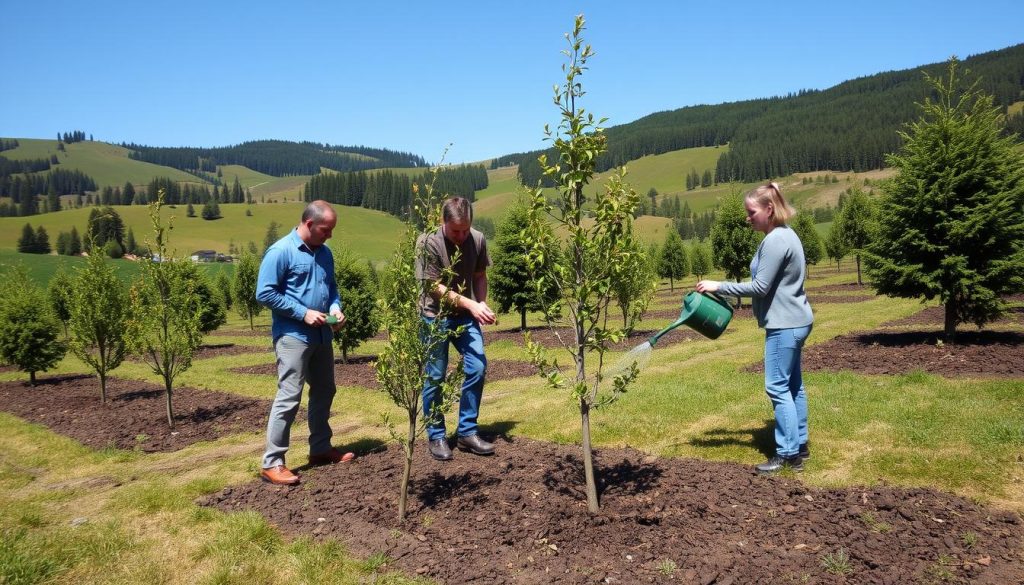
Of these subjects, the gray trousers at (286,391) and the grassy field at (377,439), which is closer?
the grassy field at (377,439)

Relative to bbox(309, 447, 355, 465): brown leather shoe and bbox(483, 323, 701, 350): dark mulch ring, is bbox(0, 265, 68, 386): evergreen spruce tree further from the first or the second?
bbox(309, 447, 355, 465): brown leather shoe

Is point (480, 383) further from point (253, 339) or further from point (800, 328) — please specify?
point (253, 339)

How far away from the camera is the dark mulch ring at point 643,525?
11.1ft

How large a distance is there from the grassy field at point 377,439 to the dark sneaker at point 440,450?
1290 millimetres

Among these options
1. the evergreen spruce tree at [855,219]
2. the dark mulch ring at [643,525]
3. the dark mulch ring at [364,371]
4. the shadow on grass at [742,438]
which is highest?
the evergreen spruce tree at [855,219]

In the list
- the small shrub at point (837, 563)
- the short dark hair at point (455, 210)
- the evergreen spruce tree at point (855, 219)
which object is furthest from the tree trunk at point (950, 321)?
the evergreen spruce tree at point (855, 219)

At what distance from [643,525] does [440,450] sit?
2.45m

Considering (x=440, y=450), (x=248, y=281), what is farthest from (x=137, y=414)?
(x=248, y=281)

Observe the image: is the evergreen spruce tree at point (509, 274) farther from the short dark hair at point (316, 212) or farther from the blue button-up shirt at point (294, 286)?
the short dark hair at point (316, 212)

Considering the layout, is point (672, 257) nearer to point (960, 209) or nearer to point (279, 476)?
point (960, 209)

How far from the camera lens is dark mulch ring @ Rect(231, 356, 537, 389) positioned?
39.6 feet

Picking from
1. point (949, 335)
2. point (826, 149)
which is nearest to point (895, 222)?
point (949, 335)

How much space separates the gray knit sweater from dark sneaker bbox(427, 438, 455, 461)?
321cm

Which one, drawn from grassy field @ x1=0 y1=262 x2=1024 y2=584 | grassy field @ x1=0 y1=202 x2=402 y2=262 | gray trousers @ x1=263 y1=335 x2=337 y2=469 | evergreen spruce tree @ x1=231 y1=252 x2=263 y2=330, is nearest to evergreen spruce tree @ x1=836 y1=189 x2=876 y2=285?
grassy field @ x1=0 y1=262 x2=1024 y2=584
